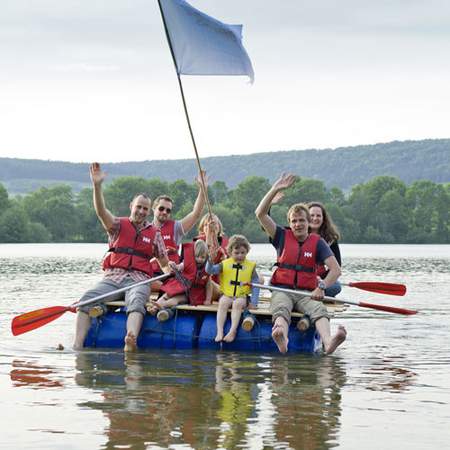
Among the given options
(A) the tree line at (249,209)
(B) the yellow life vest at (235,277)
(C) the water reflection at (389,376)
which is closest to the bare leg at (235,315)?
(B) the yellow life vest at (235,277)

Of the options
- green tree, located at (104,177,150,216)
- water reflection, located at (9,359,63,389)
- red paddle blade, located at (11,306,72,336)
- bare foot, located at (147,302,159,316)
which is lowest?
water reflection, located at (9,359,63,389)

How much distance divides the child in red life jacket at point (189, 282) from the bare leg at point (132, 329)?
264 mm

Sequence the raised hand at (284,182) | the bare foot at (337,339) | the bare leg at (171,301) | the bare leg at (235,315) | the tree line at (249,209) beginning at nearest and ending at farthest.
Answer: the bare foot at (337,339), the raised hand at (284,182), the bare leg at (235,315), the bare leg at (171,301), the tree line at (249,209)

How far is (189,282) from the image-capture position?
34.6 ft

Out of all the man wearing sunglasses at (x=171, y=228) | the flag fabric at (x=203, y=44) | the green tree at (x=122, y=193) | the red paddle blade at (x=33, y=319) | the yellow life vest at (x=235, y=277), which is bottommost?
the red paddle blade at (x=33, y=319)

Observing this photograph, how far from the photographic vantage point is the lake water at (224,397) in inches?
243

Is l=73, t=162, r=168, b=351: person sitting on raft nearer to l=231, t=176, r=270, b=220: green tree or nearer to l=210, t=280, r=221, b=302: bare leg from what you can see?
l=210, t=280, r=221, b=302: bare leg

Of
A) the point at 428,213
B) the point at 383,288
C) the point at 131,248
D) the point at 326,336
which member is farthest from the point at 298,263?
the point at 428,213

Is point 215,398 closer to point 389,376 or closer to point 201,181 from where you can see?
point 389,376

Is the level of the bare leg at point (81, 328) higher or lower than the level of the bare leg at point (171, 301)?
lower

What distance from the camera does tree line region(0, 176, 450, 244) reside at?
279 feet

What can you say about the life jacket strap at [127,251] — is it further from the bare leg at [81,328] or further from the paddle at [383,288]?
the paddle at [383,288]

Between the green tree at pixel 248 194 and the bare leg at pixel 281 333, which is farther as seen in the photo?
the green tree at pixel 248 194

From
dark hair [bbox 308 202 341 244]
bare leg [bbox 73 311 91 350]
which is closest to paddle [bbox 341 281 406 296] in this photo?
dark hair [bbox 308 202 341 244]
